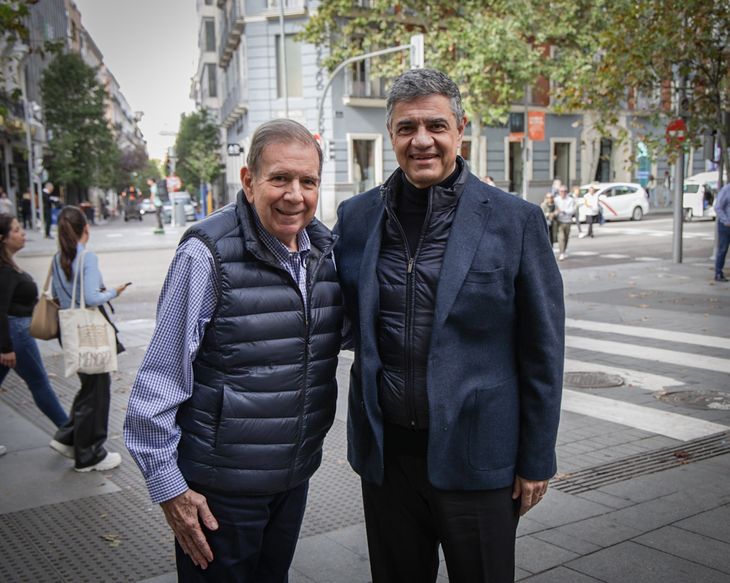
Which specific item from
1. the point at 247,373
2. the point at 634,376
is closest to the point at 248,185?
the point at 247,373

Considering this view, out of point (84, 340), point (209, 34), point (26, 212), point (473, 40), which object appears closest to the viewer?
point (84, 340)

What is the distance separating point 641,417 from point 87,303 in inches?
172

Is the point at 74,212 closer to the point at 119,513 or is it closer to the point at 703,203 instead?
the point at 119,513

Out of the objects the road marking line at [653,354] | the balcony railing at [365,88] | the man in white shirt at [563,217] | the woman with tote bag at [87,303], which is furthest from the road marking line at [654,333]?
the balcony railing at [365,88]

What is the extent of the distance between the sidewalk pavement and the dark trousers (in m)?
1.23

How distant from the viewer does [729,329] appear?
10.1 metres

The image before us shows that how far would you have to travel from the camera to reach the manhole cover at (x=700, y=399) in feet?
22.4

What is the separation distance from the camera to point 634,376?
7910mm

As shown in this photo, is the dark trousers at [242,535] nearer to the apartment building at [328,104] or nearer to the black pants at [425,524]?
the black pants at [425,524]

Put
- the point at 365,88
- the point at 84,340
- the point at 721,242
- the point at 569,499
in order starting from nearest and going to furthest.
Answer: the point at 569,499 → the point at 84,340 → the point at 721,242 → the point at 365,88

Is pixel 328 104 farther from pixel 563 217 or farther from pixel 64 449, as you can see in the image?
pixel 64 449

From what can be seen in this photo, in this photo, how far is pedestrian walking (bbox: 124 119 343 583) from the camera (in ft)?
7.88

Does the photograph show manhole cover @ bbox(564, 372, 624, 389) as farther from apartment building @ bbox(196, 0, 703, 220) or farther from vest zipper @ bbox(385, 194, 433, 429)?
apartment building @ bbox(196, 0, 703, 220)

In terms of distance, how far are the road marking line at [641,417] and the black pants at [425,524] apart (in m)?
3.88
